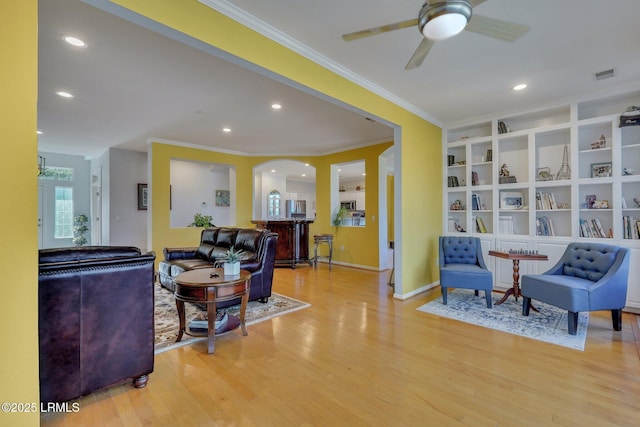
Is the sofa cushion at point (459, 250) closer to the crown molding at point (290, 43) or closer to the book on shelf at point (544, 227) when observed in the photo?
the book on shelf at point (544, 227)

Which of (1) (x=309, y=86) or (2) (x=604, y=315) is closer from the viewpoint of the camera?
(1) (x=309, y=86)

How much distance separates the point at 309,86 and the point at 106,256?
217cm

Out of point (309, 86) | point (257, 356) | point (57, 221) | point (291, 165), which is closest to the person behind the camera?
point (257, 356)

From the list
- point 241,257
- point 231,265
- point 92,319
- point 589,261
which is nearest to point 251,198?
point 241,257

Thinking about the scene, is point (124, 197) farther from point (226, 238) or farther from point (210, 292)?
point (210, 292)

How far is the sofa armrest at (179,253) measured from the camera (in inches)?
183

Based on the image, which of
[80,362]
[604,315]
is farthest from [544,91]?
[80,362]

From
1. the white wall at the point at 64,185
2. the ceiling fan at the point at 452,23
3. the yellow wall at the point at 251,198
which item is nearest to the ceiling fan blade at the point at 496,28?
the ceiling fan at the point at 452,23

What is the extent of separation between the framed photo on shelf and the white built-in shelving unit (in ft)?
0.04

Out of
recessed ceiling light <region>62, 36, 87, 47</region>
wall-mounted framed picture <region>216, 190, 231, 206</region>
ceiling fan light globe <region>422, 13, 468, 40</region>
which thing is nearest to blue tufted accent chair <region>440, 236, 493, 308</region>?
ceiling fan light globe <region>422, 13, 468, 40</region>

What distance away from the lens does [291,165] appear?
28.9ft

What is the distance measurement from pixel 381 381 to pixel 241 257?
1.99 m

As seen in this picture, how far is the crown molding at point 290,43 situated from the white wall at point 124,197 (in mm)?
6530

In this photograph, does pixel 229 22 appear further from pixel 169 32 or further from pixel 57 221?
pixel 57 221
